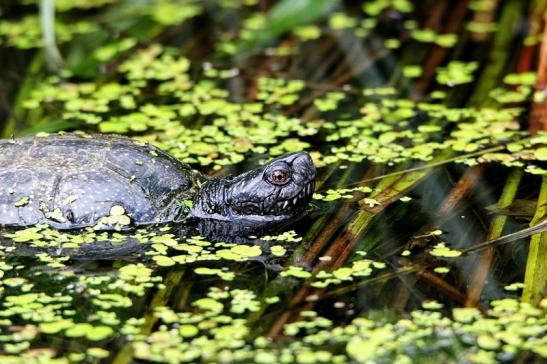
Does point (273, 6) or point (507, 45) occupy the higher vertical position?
point (273, 6)

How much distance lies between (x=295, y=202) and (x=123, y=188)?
3.08 ft

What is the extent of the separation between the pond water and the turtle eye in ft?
0.88

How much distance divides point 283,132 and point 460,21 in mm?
2895

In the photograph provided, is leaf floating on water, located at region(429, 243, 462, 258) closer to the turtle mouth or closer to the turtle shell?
the turtle mouth

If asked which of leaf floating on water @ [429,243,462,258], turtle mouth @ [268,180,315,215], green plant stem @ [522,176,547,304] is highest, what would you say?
turtle mouth @ [268,180,315,215]

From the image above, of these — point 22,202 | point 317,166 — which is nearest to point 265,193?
point 317,166

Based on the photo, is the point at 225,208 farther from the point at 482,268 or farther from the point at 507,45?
the point at 507,45

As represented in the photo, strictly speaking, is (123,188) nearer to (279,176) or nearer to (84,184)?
(84,184)

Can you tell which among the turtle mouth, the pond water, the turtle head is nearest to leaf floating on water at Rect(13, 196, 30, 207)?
the pond water

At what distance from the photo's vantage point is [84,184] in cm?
552

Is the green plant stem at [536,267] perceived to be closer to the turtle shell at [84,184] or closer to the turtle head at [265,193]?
the turtle head at [265,193]

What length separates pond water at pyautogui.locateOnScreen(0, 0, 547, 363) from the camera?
4301mm

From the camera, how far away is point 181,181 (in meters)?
5.77

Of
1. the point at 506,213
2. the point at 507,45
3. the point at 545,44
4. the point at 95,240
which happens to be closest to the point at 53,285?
the point at 95,240
